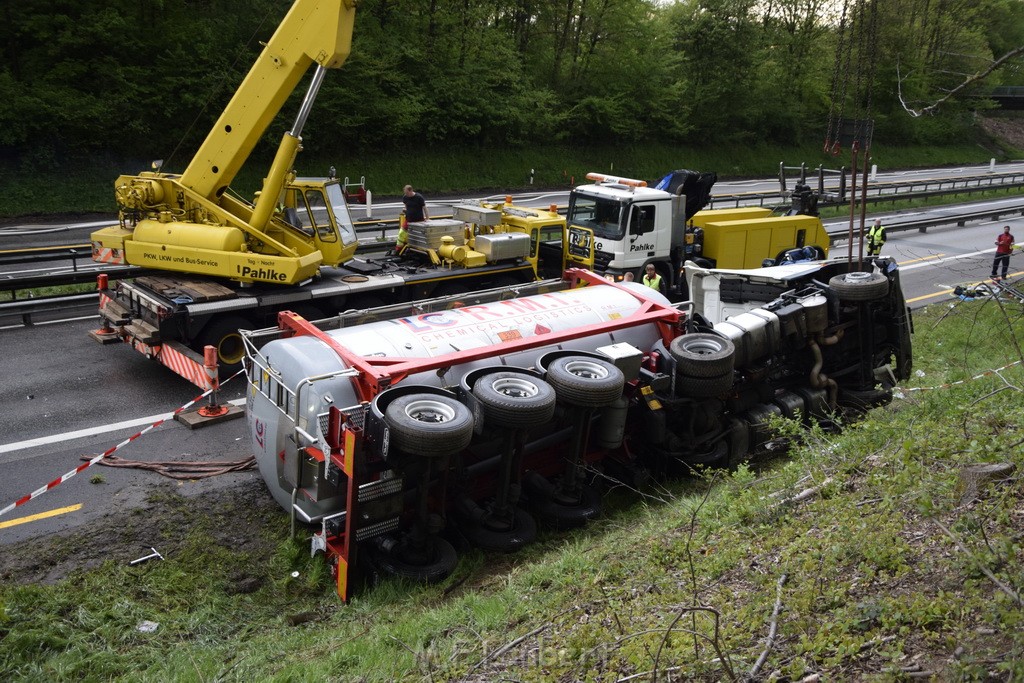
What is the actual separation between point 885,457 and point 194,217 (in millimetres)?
9912

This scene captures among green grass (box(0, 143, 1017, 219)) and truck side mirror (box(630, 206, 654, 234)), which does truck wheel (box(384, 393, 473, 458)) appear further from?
green grass (box(0, 143, 1017, 219))

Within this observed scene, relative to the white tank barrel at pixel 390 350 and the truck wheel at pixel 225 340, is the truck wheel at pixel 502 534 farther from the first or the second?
the truck wheel at pixel 225 340

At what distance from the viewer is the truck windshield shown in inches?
584

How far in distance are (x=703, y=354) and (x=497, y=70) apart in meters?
30.7

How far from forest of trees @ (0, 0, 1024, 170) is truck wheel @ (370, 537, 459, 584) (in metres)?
6.43

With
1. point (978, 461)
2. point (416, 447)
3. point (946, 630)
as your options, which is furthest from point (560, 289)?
point (946, 630)

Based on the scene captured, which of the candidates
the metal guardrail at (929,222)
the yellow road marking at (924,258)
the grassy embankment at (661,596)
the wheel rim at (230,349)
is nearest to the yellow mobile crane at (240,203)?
the wheel rim at (230,349)

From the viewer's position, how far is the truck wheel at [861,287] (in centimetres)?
1003

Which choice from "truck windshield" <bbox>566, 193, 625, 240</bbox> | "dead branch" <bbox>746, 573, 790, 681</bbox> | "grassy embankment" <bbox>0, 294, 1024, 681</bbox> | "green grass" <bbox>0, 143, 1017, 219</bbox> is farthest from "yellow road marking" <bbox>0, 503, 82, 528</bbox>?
"green grass" <bbox>0, 143, 1017, 219</bbox>

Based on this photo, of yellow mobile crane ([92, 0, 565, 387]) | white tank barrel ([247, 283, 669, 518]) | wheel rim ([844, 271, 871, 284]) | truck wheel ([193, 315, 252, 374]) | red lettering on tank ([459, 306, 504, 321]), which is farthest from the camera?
truck wheel ([193, 315, 252, 374])

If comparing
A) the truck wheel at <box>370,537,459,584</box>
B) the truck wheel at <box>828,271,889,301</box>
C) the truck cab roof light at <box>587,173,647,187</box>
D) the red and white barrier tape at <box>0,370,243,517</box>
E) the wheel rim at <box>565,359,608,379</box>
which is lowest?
the truck wheel at <box>370,537,459,584</box>

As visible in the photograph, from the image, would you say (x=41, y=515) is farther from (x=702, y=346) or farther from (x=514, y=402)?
(x=702, y=346)

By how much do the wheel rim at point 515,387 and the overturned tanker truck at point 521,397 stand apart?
0.02 metres

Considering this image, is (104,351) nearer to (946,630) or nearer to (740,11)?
(946,630)
